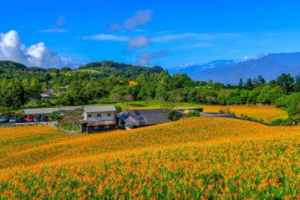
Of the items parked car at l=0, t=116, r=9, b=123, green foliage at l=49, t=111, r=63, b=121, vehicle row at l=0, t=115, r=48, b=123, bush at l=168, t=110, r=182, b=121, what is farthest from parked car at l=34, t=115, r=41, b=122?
bush at l=168, t=110, r=182, b=121

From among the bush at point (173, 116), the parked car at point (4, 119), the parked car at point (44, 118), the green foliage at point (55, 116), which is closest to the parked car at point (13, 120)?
the parked car at point (4, 119)

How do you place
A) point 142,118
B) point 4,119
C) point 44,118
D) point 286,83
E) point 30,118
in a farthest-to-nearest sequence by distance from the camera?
1. point 286,83
2. point 44,118
3. point 30,118
4. point 4,119
5. point 142,118

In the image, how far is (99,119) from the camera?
5078cm

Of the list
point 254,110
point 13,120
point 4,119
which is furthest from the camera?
point 254,110

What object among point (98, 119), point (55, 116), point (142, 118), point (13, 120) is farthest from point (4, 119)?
point (142, 118)

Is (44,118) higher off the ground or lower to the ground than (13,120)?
higher

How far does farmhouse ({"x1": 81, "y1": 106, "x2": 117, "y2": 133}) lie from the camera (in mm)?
48156

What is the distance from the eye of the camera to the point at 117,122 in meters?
52.0

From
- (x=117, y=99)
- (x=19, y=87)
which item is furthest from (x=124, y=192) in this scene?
(x=117, y=99)

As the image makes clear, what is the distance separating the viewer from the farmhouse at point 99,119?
48.2 m

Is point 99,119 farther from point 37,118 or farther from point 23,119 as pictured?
point 23,119

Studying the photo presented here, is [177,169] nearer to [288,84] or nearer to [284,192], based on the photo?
[284,192]

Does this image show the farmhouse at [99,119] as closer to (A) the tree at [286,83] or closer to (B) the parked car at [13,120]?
(B) the parked car at [13,120]

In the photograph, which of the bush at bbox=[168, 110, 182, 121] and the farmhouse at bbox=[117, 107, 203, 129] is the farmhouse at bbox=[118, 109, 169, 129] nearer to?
the farmhouse at bbox=[117, 107, 203, 129]
